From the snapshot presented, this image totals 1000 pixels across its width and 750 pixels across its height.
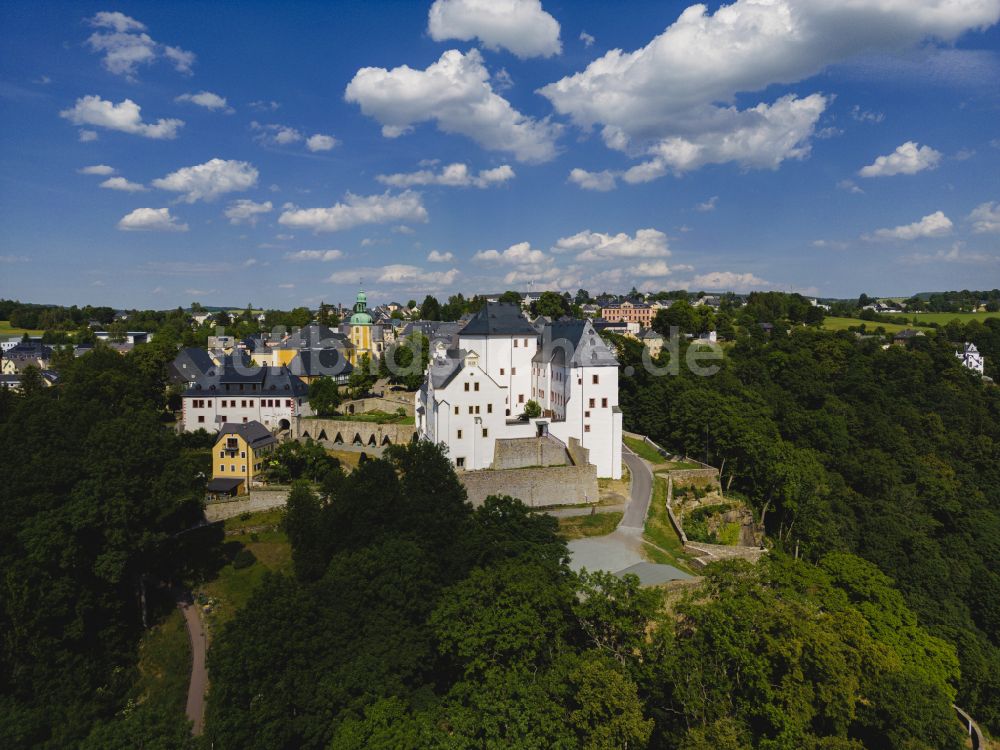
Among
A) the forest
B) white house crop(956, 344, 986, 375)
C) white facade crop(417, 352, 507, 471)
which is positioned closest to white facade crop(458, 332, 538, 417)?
white facade crop(417, 352, 507, 471)

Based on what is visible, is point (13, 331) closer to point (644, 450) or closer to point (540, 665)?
point (644, 450)

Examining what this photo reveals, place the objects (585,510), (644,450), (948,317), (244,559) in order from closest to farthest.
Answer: (244,559), (585,510), (644,450), (948,317)

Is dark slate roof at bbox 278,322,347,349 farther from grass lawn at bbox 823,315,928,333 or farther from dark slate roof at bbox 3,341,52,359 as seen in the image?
grass lawn at bbox 823,315,928,333

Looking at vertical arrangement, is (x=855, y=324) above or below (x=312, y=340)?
above

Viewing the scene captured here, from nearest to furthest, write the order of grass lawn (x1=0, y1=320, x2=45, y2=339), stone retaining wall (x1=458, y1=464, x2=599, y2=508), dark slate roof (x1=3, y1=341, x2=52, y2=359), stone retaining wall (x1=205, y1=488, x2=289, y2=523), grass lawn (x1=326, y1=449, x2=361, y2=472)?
1. stone retaining wall (x1=458, y1=464, x2=599, y2=508)
2. stone retaining wall (x1=205, y1=488, x2=289, y2=523)
3. grass lawn (x1=326, y1=449, x2=361, y2=472)
4. dark slate roof (x1=3, y1=341, x2=52, y2=359)
5. grass lawn (x1=0, y1=320, x2=45, y2=339)

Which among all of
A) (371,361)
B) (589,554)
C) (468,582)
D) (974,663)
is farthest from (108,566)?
(974,663)

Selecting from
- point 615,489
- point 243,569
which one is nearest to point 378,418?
point 243,569

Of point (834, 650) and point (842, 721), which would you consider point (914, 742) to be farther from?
point (834, 650)

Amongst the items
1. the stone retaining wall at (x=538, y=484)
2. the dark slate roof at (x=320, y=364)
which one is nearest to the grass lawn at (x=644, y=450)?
the stone retaining wall at (x=538, y=484)
